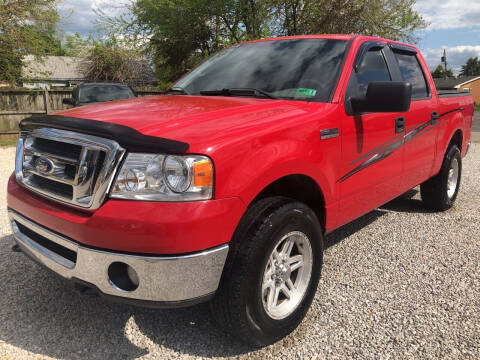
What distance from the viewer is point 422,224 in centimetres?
457

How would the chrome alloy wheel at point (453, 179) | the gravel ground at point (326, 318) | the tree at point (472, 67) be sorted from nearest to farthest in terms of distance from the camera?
1. the gravel ground at point (326, 318)
2. the chrome alloy wheel at point (453, 179)
3. the tree at point (472, 67)

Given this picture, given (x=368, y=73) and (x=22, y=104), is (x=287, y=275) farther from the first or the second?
(x=22, y=104)

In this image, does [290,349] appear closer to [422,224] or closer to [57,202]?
[57,202]

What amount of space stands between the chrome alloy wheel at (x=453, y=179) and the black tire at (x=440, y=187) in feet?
0.32

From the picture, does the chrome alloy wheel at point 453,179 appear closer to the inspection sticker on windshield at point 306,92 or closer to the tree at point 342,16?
the inspection sticker on windshield at point 306,92

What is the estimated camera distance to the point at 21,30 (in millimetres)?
14734

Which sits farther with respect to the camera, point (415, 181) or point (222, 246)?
point (415, 181)

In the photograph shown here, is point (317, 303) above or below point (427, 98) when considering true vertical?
below

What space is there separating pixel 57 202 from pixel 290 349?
1.57 metres

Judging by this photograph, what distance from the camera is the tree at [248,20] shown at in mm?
16219

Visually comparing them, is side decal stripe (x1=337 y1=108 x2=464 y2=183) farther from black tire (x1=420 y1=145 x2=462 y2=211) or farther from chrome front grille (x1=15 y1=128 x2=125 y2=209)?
chrome front grille (x1=15 y1=128 x2=125 y2=209)

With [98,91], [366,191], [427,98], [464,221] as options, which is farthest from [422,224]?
[98,91]

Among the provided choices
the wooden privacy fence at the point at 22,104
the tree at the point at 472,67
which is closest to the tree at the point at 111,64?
the wooden privacy fence at the point at 22,104

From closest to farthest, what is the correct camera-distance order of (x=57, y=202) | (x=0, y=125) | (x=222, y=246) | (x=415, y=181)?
1. (x=222, y=246)
2. (x=57, y=202)
3. (x=415, y=181)
4. (x=0, y=125)
